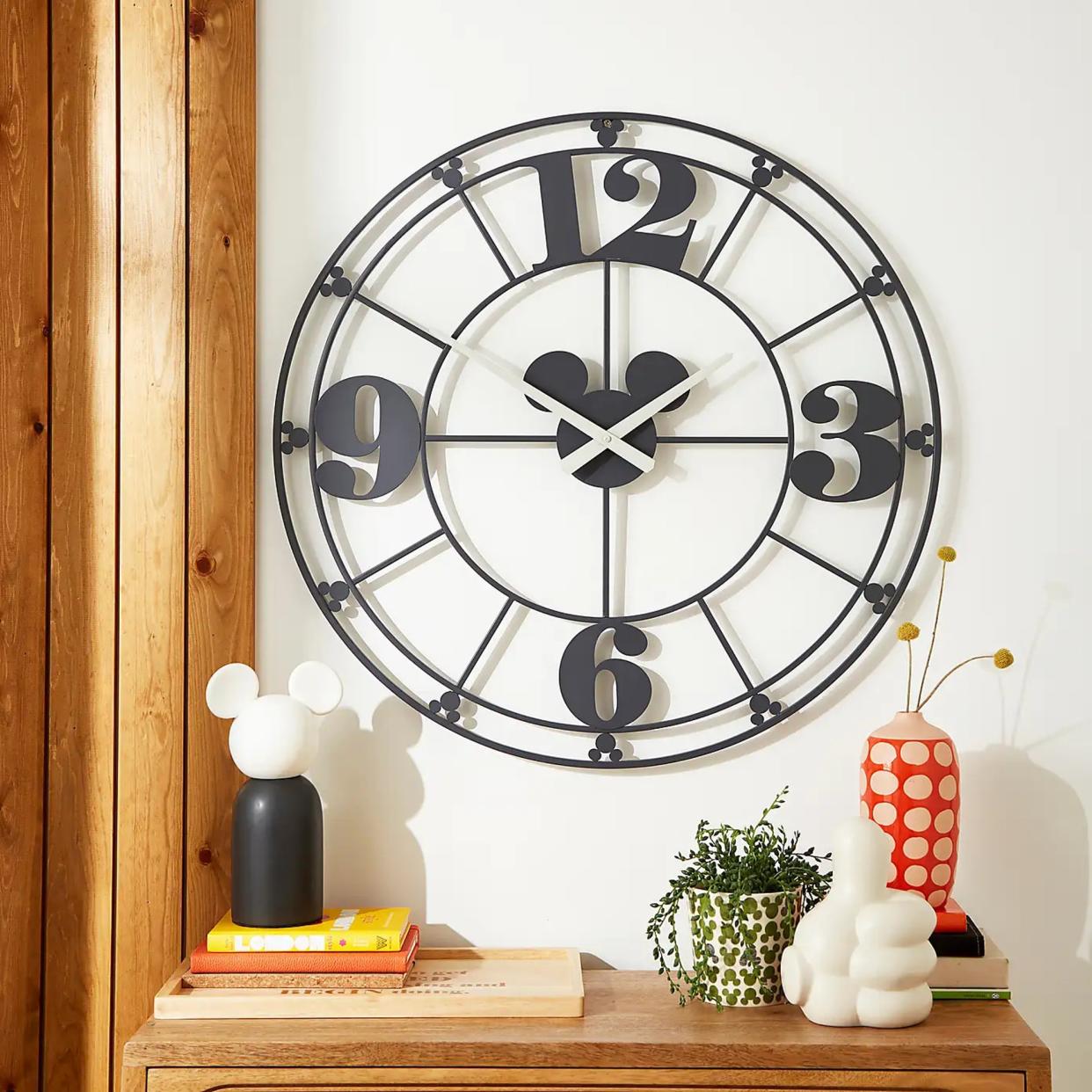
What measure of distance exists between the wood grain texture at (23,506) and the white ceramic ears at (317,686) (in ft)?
0.94

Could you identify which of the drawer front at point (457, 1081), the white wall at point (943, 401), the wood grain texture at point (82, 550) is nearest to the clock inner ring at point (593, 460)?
the white wall at point (943, 401)

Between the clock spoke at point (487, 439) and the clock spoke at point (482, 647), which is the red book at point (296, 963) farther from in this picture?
the clock spoke at point (487, 439)

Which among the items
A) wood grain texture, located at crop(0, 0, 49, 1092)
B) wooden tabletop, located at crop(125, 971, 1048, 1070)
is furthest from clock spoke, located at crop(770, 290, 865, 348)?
wood grain texture, located at crop(0, 0, 49, 1092)

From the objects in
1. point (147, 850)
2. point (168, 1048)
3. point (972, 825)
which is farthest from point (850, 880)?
point (147, 850)

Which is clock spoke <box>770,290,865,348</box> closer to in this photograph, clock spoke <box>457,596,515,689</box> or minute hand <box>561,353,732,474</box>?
minute hand <box>561,353,732,474</box>

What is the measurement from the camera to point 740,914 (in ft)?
3.96

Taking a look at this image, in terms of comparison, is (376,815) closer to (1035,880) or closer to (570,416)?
(570,416)

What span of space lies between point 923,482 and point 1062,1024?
0.69 metres

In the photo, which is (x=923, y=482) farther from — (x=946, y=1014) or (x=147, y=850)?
(x=147, y=850)

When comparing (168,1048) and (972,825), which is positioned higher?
(972,825)

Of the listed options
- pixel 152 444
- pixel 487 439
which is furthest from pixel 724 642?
pixel 152 444

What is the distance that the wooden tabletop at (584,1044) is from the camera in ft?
3.62

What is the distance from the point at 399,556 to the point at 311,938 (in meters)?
0.46

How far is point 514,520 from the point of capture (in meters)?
1.42
